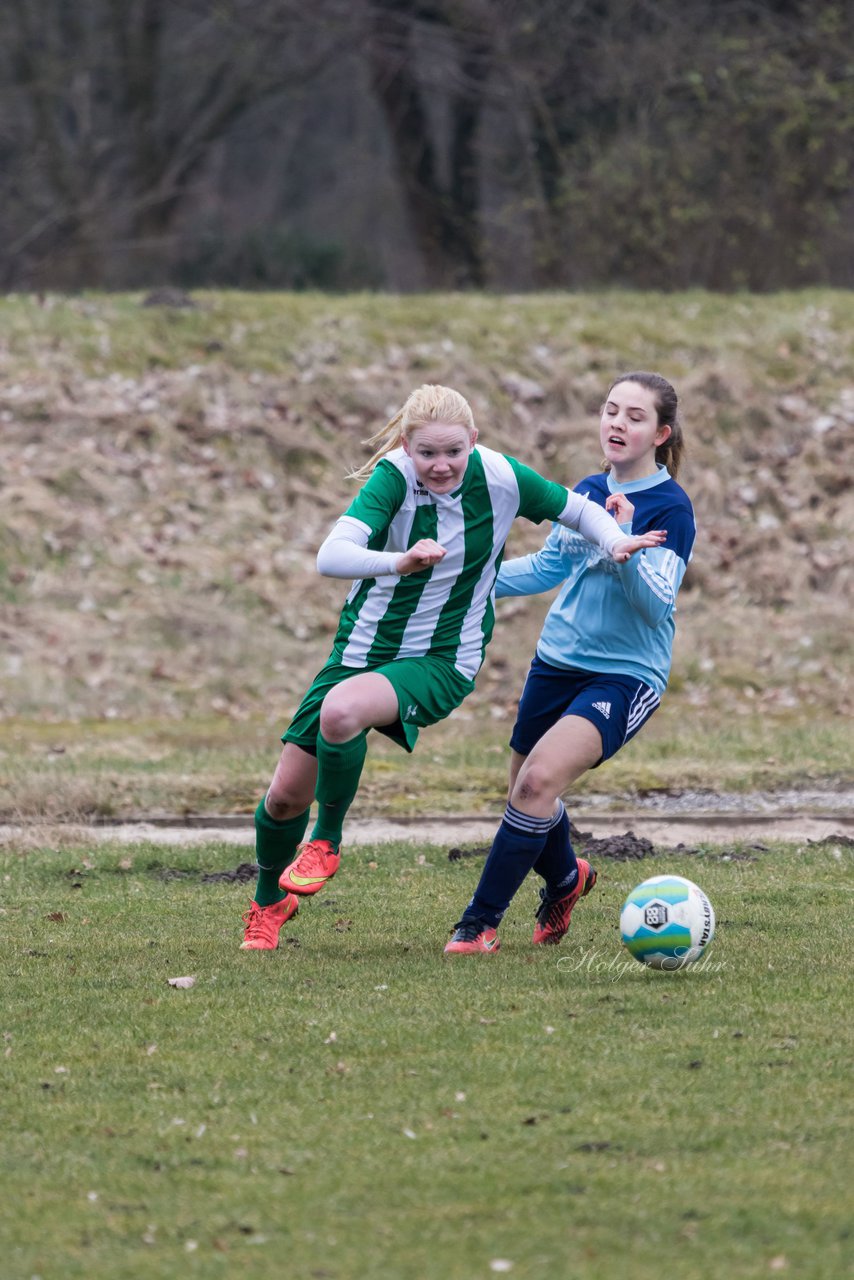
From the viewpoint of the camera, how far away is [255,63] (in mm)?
28125

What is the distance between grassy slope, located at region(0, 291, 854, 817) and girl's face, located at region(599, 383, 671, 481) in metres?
4.53

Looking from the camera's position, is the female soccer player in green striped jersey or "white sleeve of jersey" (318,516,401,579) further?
the female soccer player in green striped jersey

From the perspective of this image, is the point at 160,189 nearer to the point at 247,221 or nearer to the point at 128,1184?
the point at 247,221

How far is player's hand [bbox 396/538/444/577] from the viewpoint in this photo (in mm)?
5500

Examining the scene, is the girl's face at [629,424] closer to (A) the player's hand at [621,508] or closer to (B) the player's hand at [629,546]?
(A) the player's hand at [621,508]

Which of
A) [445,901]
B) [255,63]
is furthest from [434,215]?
[445,901]

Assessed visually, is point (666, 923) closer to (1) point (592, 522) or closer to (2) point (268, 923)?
(1) point (592, 522)

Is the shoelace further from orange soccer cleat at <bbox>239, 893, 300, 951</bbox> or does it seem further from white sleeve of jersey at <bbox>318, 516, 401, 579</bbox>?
white sleeve of jersey at <bbox>318, 516, 401, 579</bbox>

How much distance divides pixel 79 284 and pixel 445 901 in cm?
2152

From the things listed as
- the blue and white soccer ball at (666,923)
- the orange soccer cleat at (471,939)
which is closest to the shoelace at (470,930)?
the orange soccer cleat at (471,939)

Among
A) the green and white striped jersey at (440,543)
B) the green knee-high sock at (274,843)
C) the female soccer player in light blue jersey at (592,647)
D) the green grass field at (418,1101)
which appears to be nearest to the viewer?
the green grass field at (418,1101)

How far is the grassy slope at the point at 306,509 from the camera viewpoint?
40.7ft

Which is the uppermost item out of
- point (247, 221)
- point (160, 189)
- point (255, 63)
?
point (255, 63)

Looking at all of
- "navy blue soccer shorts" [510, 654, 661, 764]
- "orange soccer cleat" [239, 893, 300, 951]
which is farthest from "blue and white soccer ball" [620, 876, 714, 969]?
"orange soccer cleat" [239, 893, 300, 951]
